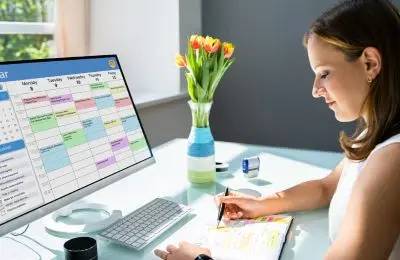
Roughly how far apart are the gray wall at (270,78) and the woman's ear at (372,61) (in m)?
1.86

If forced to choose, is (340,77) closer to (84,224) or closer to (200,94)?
(200,94)

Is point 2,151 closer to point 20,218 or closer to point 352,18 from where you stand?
point 20,218

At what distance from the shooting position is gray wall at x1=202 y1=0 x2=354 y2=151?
2.74 meters

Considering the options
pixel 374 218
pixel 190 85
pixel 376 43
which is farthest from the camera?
pixel 190 85

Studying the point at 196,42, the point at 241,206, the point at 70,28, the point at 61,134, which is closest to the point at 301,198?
the point at 241,206

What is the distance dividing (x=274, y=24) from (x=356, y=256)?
7.20 ft

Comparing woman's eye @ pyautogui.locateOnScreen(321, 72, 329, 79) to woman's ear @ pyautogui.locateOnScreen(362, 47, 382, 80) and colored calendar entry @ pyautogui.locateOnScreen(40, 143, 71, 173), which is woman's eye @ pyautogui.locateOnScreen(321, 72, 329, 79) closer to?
woman's ear @ pyautogui.locateOnScreen(362, 47, 382, 80)

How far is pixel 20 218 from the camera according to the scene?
0.90m

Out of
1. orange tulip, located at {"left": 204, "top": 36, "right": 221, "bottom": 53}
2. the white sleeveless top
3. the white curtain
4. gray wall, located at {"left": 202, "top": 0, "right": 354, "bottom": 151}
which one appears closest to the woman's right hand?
the white sleeveless top

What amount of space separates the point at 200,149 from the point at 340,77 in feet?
1.90

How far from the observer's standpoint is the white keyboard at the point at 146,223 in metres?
1.00

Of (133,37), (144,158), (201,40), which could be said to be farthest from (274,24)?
(144,158)

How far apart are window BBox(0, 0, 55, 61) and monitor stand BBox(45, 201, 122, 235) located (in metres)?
1.27

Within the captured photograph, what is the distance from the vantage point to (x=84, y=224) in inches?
43.3
